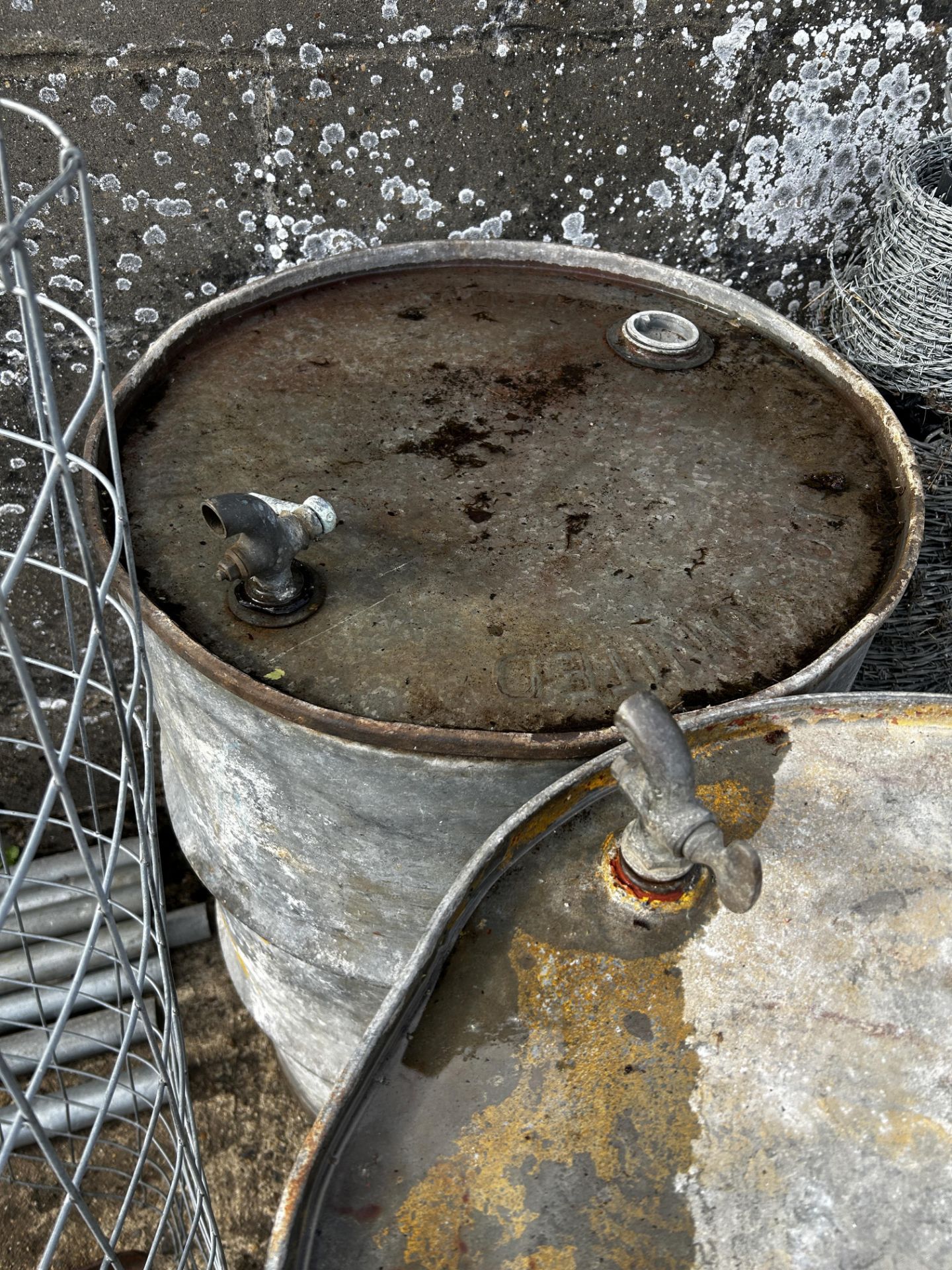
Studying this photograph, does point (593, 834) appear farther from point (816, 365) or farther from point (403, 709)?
point (816, 365)

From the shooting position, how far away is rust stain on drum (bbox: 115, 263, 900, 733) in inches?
53.7

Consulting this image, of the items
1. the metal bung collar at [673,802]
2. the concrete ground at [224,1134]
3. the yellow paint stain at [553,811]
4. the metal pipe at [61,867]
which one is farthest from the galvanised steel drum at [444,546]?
the metal pipe at [61,867]

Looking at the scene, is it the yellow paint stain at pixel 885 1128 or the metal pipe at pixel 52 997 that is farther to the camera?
the metal pipe at pixel 52 997

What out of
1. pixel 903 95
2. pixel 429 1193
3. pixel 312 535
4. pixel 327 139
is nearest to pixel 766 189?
pixel 903 95

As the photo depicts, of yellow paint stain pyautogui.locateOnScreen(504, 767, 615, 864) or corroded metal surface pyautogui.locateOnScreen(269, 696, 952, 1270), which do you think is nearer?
corroded metal surface pyautogui.locateOnScreen(269, 696, 952, 1270)

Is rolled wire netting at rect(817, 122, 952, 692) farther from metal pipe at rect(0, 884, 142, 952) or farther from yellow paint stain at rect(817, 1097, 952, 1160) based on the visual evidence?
metal pipe at rect(0, 884, 142, 952)

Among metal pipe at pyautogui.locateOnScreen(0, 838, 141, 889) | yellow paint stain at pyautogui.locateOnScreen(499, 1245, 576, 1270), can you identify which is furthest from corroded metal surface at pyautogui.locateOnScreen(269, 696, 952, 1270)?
metal pipe at pyautogui.locateOnScreen(0, 838, 141, 889)

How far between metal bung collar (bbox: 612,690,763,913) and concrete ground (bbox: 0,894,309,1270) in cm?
193

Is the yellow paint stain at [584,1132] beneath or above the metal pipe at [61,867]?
above

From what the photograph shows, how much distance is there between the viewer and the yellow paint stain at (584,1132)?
84 cm

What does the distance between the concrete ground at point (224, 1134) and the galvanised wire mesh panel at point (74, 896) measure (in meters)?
0.01

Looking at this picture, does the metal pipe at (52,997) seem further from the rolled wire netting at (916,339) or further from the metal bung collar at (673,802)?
the rolled wire netting at (916,339)

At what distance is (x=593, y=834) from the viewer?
43.4 inches

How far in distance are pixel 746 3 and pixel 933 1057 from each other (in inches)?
86.1
